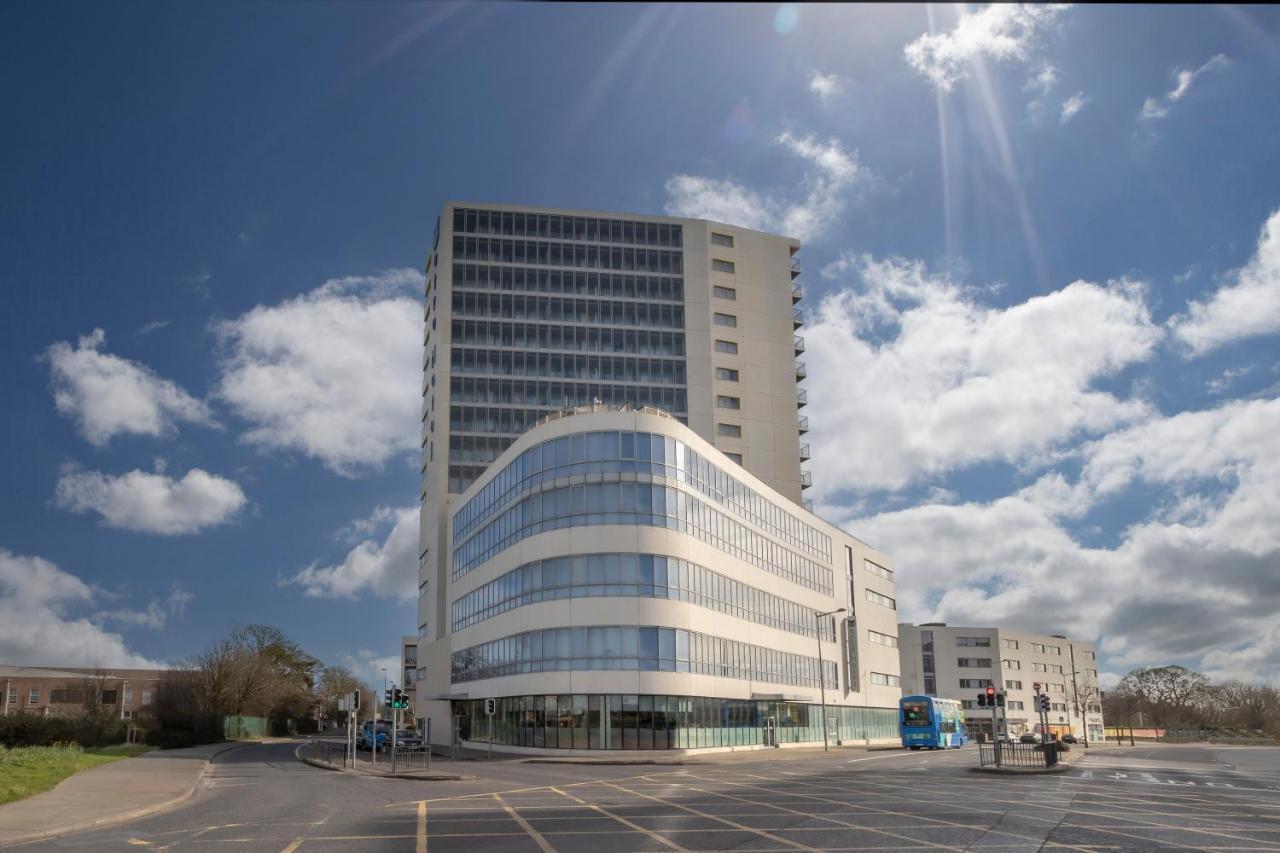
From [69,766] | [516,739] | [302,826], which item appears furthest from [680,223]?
[302,826]

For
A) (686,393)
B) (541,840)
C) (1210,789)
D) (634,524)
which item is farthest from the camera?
(686,393)

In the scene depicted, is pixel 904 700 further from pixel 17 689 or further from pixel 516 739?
pixel 17 689

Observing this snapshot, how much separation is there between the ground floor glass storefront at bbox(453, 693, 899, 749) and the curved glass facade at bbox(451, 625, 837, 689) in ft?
5.09

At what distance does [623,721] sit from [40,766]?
26.0 meters

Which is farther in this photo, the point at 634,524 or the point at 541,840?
the point at 634,524

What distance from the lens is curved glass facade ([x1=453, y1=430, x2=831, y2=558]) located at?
54.3 meters

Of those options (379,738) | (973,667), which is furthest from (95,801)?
(973,667)

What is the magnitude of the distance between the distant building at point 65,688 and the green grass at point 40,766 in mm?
76145

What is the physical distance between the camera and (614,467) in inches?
2124

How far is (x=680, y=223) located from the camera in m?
102

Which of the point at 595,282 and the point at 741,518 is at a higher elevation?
the point at 595,282

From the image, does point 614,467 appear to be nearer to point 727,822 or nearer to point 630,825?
point 727,822

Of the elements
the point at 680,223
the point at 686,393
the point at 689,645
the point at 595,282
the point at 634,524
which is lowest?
the point at 689,645

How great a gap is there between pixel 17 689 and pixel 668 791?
122m
